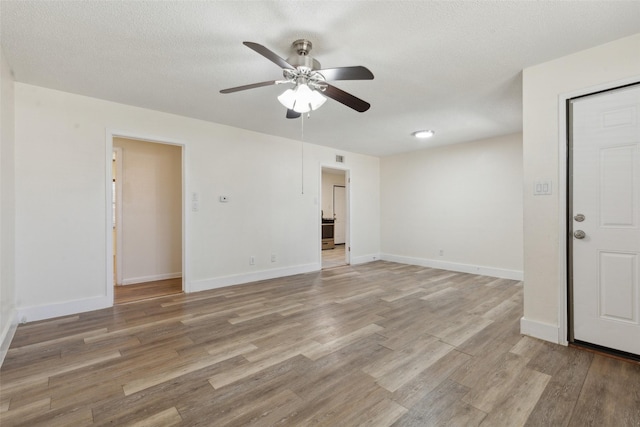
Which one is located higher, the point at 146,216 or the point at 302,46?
the point at 302,46

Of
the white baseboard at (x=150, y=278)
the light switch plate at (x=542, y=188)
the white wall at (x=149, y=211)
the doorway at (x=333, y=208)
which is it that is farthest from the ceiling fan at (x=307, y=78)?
the doorway at (x=333, y=208)

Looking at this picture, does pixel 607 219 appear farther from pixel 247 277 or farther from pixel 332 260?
pixel 332 260

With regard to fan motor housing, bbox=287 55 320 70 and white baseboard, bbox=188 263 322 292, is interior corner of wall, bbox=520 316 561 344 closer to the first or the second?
fan motor housing, bbox=287 55 320 70

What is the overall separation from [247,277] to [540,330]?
12.1 feet

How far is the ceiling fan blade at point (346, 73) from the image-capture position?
192 cm

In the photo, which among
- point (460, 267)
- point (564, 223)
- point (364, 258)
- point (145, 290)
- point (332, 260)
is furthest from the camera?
point (332, 260)

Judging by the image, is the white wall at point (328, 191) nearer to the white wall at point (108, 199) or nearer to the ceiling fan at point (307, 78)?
the white wall at point (108, 199)

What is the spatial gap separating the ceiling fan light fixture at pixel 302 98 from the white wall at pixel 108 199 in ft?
7.45

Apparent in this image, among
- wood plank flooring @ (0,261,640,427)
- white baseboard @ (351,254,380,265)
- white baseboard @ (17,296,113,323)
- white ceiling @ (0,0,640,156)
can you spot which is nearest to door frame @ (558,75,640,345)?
wood plank flooring @ (0,261,640,427)

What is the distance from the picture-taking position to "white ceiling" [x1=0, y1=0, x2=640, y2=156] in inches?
72.0

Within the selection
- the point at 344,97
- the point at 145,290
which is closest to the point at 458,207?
the point at 344,97

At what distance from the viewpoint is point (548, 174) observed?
96.8 inches

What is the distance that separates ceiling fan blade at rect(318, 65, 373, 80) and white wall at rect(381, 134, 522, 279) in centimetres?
395

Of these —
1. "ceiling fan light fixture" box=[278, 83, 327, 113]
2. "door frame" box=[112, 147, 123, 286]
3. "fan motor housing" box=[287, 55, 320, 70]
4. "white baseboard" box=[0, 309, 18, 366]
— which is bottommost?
"white baseboard" box=[0, 309, 18, 366]
